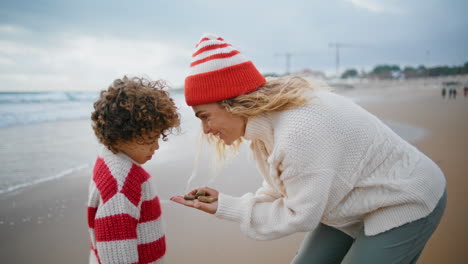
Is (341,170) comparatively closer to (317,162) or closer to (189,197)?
(317,162)

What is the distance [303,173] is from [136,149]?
865 mm

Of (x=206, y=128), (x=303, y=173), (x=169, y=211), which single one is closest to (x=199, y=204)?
(x=206, y=128)

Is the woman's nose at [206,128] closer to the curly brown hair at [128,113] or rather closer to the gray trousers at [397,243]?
the curly brown hair at [128,113]

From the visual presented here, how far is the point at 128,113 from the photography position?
1.62m

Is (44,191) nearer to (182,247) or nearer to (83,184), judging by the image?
(83,184)

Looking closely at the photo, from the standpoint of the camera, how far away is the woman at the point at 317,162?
158cm

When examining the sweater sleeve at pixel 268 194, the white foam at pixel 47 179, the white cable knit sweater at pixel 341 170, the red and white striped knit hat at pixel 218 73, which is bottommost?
the white foam at pixel 47 179

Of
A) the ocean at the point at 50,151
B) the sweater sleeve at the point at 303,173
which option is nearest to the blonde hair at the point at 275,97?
the sweater sleeve at the point at 303,173

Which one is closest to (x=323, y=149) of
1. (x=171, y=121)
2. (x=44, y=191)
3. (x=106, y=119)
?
(x=171, y=121)

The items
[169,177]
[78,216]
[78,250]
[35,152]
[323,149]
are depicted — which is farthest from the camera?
[35,152]

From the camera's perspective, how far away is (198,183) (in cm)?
476

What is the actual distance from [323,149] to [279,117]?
0.94 feet

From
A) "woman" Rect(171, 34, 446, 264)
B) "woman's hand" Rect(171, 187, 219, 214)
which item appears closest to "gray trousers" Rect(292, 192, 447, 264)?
"woman" Rect(171, 34, 446, 264)

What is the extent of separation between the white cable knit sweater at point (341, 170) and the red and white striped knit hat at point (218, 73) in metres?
0.21
